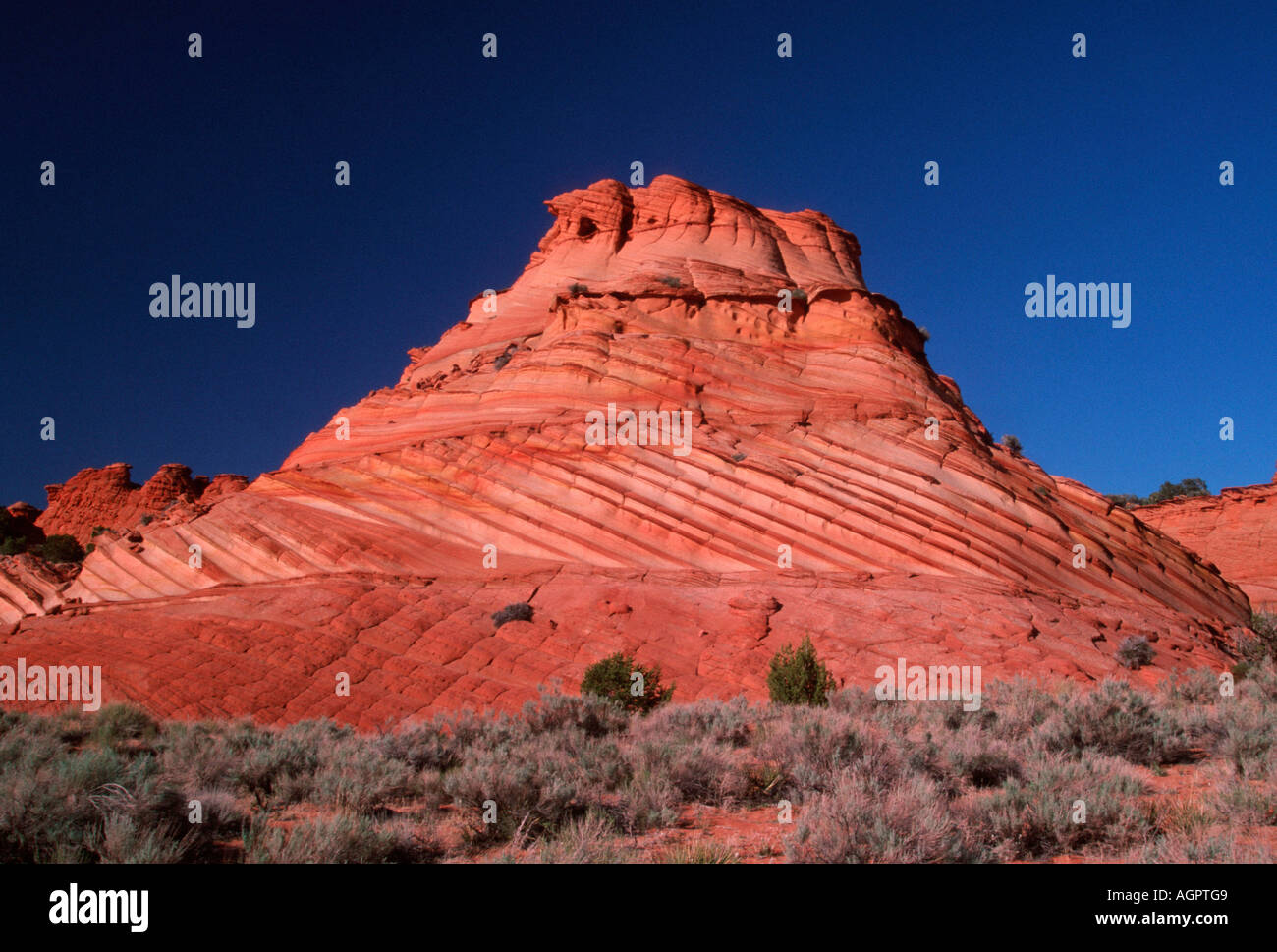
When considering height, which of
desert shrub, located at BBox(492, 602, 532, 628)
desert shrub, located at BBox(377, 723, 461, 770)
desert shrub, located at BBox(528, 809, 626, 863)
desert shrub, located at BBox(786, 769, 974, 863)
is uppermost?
desert shrub, located at BBox(492, 602, 532, 628)

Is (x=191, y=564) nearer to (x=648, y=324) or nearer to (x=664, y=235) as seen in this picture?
(x=648, y=324)

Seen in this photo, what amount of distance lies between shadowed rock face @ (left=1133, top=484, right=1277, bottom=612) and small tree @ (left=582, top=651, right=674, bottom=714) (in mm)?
41659

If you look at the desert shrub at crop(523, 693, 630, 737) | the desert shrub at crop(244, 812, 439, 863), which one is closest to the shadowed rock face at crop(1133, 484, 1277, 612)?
the desert shrub at crop(523, 693, 630, 737)

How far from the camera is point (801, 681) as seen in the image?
535 inches

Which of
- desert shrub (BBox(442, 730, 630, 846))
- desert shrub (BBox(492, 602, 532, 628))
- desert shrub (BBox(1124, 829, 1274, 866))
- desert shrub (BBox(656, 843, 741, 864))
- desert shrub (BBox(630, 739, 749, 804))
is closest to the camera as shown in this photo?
desert shrub (BBox(1124, 829, 1274, 866))

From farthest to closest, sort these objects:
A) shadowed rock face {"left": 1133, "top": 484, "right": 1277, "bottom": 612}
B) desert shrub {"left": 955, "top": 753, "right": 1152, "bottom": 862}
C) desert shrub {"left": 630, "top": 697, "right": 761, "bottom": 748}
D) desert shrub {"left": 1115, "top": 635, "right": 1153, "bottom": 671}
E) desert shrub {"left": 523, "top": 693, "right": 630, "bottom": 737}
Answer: shadowed rock face {"left": 1133, "top": 484, "right": 1277, "bottom": 612} → desert shrub {"left": 1115, "top": 635, "right": 1153, "bottom": 671} → desert shrub {"left": 523, "top": 693, "right": 630, "bottom": 737} → desert shrub {"left": 630, "top": 697, "right": 761, "bottom": 748} → desert shrub {"left": 955, "top": 753, "right": 1152, "bottom": 862}

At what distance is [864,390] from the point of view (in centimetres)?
2752

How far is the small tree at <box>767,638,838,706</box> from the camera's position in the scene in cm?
1334

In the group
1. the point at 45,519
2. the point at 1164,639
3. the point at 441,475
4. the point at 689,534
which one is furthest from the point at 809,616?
the point at 45,519

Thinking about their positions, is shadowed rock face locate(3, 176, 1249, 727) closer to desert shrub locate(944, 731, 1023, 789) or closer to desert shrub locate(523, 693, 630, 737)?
desert shrub locate(523, 693, 630, 737)

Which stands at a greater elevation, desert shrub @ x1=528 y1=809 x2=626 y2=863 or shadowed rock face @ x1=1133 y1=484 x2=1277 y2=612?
shadowed rock face @ x1=1133 y1=484 x2=1277 y2=612

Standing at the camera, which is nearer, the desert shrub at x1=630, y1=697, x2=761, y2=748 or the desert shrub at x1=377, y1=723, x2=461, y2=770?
the desert shrub at x1=377, y1=723, x2=461, y2=770

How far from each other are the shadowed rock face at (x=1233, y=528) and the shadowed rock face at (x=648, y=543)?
19022 mm
